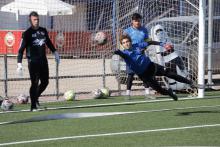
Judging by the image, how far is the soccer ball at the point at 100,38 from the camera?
18.9 m

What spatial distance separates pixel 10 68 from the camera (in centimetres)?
2541

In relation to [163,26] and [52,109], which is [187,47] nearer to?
[163,26]

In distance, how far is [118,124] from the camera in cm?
1138

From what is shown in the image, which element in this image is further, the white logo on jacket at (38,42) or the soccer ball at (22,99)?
the soccer ball at (22,99)

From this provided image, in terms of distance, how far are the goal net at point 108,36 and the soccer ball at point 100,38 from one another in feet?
0.53

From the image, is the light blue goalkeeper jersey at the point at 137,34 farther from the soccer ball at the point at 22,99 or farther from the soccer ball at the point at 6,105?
the soccer ball at the point at 6,105

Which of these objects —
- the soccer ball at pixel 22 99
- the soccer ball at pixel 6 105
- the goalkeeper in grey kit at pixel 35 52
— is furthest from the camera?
the soccer ball at pixel 22 99

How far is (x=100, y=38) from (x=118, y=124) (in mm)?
8004

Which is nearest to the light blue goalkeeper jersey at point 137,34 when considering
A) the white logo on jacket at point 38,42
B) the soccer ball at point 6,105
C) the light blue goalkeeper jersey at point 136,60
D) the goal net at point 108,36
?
the goal net at point 108,36

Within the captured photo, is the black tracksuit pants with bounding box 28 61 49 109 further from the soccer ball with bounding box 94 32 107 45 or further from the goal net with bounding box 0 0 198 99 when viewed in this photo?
the soccer ball with bounding box 94 32 107 45

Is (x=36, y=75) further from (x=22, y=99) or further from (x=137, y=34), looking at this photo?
(x=137, y=34)

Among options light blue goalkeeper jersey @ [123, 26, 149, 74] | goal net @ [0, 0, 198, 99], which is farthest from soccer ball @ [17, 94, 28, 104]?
light blue goalkeeper jersey @ [123, 26, 149, 74]

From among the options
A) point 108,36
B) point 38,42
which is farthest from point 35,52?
point 108,36

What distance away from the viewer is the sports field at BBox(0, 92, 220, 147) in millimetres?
9580
